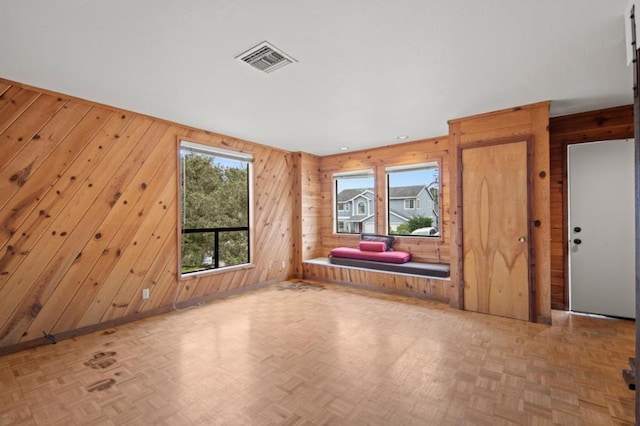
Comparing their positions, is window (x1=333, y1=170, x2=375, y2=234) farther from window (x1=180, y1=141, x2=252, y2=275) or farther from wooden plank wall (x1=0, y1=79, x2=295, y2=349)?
wooden plank wall (x1=0, y1=79, x2=295, y2=349)

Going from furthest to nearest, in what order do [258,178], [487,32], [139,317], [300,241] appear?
[300,241], [258,178], [139,317], [487,32]

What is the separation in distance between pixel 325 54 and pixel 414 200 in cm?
350

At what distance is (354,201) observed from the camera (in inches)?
235

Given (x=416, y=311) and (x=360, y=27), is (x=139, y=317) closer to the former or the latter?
(x=416, y=311)

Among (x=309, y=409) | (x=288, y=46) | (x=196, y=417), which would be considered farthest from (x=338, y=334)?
(x=288, y=46)

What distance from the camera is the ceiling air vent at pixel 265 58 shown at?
7.35 ft

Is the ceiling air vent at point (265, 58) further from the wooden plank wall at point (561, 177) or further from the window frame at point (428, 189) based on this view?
the wooden plank wall at point (561, 177)

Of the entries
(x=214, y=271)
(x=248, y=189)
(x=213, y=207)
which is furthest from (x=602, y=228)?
(x=213, y=207)

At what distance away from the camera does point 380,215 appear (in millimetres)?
5473

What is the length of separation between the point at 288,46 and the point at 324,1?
0.52 m

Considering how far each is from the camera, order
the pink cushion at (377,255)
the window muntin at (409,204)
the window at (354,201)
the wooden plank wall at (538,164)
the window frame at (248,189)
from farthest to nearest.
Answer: the window at (354,201) < the window muntin at (409,204) < the pink cushion at (377,255) < the window frame at (248,189) < the wooden plank wall at (538,164)

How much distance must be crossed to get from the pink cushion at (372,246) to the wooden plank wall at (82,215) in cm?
266

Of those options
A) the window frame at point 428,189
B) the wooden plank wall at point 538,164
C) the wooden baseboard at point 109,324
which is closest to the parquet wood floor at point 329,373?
the wooden baseboard at point 109,324

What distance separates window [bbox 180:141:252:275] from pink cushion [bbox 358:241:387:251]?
6.72 ft
